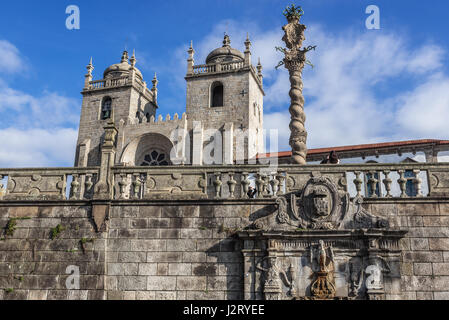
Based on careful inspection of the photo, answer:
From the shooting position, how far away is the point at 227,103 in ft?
127

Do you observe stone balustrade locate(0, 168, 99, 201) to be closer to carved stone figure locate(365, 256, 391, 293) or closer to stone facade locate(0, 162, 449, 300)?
stone facade locate(0, 162, 449, 300)

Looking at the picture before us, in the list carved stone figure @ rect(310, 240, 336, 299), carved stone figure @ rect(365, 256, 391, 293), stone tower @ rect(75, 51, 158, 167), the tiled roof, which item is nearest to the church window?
stone tower @ rect(75, 51, 158, 167)

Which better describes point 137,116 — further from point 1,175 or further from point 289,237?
point 289,237

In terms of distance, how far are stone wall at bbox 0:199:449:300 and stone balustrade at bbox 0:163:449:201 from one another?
0.33m

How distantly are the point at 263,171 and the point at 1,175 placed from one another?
725 cm

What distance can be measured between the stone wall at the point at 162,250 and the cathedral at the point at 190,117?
23.8m

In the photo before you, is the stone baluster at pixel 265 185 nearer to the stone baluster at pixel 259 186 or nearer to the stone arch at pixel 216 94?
the stone baluster at pixel 259 186

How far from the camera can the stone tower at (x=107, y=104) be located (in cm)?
4059

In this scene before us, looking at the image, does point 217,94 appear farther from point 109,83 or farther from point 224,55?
point 109,83

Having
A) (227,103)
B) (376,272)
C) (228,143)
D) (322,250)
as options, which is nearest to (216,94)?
(227,103)

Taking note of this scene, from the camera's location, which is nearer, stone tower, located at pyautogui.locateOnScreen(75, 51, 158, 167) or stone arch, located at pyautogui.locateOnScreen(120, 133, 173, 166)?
stone arch, located at pyautogui.locateOnScreen(120, 133, 173, 166)

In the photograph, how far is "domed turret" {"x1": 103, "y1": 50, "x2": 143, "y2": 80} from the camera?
44272 mm

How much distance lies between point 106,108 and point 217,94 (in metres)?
11.0

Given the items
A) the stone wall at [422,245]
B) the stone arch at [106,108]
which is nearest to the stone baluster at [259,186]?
the stone wall at [422,245]
